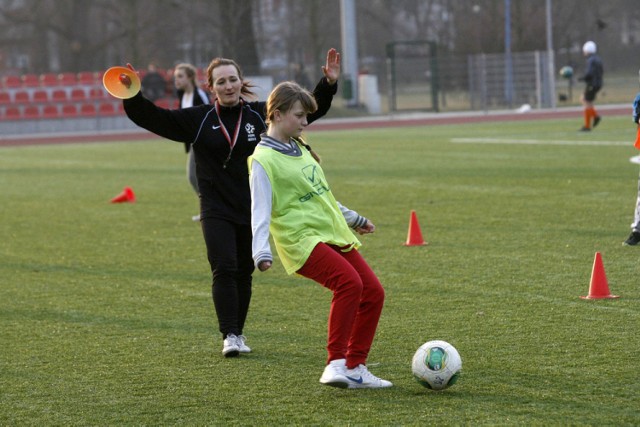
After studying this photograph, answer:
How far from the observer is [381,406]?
5441mm

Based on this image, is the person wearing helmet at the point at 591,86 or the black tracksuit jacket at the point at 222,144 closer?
the black tracksuit jacket at the point at 222,144

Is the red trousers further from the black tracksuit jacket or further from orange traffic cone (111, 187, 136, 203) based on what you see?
orange traffic cone (111, 187, 136, 203)

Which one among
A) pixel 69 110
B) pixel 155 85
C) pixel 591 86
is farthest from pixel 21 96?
pixel 591 86

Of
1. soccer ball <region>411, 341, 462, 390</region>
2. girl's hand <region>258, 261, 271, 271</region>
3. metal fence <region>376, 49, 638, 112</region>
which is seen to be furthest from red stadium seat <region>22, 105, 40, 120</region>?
soccer ball <region>411, 341, 462, 390</region>

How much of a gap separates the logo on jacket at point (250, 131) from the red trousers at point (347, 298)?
115 cm

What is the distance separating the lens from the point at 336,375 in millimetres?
5656

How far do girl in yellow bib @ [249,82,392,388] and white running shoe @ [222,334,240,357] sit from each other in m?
0.98

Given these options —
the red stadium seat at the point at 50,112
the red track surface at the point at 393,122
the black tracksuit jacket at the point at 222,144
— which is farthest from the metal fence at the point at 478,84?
the black tracksuit jacket at the point at 222,144

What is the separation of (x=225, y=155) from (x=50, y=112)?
35543 mm

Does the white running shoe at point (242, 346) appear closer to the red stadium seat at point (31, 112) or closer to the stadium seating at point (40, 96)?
the red stadium seat at point (31, 112)

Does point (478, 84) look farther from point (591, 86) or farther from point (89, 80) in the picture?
point (591, 86)

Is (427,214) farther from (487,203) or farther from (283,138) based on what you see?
(283,138)

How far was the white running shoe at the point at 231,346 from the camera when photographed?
659cm

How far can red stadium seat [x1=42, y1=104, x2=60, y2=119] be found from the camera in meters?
40.5
